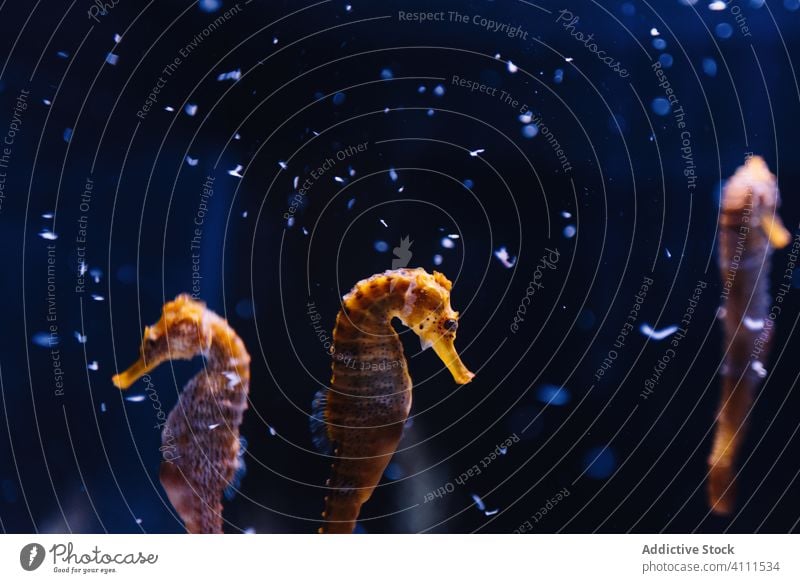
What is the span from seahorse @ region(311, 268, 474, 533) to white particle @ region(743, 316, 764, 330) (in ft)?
1.71

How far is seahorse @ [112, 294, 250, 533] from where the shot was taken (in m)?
1.44

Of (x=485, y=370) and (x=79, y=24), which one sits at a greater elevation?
(x=79, y=24)

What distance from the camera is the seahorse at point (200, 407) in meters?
1.44

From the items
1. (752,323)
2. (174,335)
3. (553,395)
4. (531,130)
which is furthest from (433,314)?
(752,323)

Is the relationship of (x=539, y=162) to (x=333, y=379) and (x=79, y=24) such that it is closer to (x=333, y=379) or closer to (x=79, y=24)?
(x=333, y=379)

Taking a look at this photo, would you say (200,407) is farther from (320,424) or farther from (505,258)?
(505,258)

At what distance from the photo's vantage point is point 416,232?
4.68ft

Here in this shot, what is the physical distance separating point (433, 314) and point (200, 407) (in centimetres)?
47

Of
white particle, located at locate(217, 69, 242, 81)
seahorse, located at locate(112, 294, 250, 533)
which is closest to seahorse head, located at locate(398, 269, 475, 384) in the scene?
seahorse, located at locate(112, 294, 250, 533)

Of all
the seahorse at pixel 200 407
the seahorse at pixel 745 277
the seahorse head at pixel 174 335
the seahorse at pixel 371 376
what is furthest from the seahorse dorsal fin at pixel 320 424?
the seahorse at pixel 745 277

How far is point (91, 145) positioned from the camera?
1.43 m

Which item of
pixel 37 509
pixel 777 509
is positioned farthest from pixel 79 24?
pixel 777 509

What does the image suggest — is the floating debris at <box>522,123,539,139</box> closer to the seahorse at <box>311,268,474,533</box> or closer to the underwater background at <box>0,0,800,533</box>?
the underwater background at <box>0,0,800,533</box>
